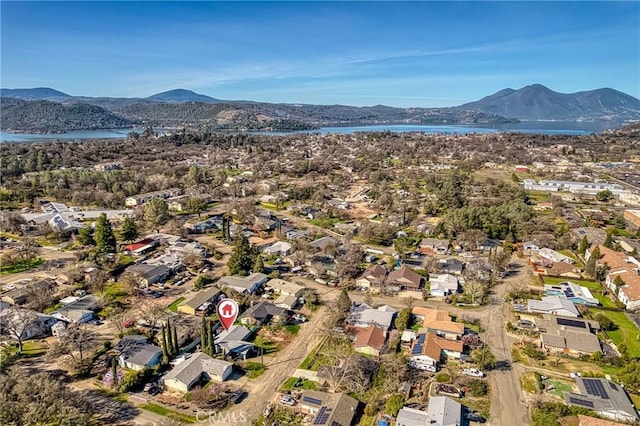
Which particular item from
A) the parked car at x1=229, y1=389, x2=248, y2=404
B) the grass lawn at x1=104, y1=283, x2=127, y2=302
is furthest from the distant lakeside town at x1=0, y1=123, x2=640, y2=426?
the grass lawn at x1=104, y1=283, x2=127, y2=302

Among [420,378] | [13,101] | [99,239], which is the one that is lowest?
[420,378]

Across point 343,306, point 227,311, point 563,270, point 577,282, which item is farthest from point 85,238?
point 577,282

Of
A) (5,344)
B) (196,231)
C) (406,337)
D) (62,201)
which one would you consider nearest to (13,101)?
(62,201)

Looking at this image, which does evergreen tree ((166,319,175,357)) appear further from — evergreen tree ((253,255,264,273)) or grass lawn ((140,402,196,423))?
evergreen tree ((253,255,264,273))

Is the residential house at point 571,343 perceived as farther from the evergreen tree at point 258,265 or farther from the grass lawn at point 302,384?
the evergreen tree at point 258,265

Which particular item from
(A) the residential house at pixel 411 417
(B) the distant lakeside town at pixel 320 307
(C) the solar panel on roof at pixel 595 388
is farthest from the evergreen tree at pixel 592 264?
(A) the residential house at pixel 411 417

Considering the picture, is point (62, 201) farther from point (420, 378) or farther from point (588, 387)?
point (588, 387)
